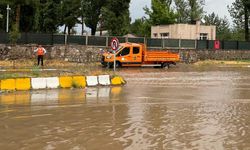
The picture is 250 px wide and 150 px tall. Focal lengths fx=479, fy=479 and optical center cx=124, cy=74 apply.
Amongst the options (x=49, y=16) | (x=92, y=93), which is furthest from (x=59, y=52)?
(x=92, y=93)

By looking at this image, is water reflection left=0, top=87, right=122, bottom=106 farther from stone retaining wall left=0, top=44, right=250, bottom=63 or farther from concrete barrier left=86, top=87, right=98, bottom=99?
stone retaining wall left=0, top=44, right=250, bottom=63

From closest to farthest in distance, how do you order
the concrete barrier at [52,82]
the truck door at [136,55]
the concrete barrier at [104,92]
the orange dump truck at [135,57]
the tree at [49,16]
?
the concrete barrier at [104,92]
the concrete barrier at [52,82]
the orange dump truck at [135,57]
the truck door at [136,55]
the tree at [49,16]

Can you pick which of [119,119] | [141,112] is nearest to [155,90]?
[141,112]

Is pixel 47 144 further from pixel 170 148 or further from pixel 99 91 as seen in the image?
pixel 99 91

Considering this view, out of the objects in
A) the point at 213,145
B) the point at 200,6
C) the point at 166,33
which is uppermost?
the point at 200,6

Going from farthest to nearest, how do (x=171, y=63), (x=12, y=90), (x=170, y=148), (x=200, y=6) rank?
(x=200, y=6), (x=171, y=63), (x=12, y=90), (x=170, y=148)

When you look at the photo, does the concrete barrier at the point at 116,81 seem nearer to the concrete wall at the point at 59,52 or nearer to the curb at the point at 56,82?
the curb at the point at 56,82

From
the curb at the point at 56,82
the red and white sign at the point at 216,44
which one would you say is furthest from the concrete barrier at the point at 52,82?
the red and white sign at the point at 216,44

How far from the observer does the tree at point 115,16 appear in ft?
209

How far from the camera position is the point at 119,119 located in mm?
11750

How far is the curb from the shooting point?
1796 cm

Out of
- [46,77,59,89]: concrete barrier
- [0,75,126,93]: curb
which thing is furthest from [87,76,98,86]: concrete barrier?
[46,77,59,89]: concrete barrier

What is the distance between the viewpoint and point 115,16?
64.2m

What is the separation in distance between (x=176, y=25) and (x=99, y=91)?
154 ft
